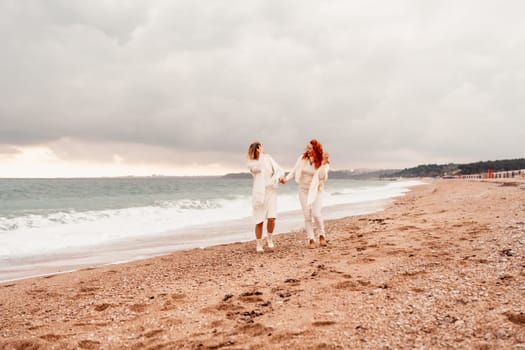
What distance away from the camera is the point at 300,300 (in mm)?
4484

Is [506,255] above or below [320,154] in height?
below

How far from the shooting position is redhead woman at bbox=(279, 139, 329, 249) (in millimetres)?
8062

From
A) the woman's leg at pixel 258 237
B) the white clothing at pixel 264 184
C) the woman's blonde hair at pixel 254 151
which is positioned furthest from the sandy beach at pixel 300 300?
the woman's blonde hair at pixel 254 151

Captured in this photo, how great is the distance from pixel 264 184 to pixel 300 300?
3.84m

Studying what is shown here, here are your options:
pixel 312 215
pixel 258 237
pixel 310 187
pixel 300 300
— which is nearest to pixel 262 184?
pixel 310 187

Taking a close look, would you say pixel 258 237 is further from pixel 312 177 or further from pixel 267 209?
pixel 312 177

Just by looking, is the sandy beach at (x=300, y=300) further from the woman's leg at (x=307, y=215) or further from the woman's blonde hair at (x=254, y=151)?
the woman's blonde hair at (x=254, y=151)

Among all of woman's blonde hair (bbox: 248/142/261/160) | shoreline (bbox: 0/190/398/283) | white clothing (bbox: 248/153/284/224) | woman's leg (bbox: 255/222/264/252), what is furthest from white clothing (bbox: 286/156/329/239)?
shoreline (bbox: 0/190/398/283)

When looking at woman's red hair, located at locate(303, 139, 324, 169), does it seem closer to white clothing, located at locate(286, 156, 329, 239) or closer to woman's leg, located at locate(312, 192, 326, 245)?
white clothing, located at locate(286, 156, 329, 239)

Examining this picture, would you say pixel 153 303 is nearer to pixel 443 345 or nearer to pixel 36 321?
pixel 36 321

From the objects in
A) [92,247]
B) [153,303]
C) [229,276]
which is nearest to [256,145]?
[229,276]

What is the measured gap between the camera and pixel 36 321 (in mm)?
4641

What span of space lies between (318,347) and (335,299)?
1245 mm

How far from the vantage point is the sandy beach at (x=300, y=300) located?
339 cm
